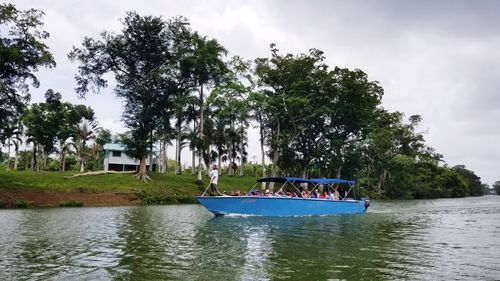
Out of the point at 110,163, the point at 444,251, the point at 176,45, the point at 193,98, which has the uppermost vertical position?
the point at 176,45

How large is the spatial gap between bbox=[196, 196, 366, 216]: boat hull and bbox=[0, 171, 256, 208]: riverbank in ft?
56.7

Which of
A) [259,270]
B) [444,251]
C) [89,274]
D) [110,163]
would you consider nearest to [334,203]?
[444,251]

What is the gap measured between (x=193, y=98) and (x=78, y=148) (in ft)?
115

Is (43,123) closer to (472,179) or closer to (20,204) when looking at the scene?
(20,204)

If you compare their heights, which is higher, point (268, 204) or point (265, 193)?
point (265, 193)

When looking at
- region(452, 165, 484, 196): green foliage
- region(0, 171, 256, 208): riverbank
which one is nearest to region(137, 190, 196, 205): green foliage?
region(0, 171, 256, 208): riverbank

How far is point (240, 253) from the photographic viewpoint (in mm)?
14203

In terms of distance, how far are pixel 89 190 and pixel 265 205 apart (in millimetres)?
22149

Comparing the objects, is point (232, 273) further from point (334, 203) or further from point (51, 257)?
point (334, 203)

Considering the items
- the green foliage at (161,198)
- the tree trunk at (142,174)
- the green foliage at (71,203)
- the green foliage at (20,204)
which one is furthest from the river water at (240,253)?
the tree trunk at (142,174)

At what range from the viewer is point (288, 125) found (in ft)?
197

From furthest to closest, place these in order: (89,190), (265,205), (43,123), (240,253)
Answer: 1. (43,123)
2. (89,190)
3. (265,205)
4. (240,253)

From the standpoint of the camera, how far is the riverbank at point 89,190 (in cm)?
3847

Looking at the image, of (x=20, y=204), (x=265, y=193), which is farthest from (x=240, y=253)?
(x=20, y=204)
